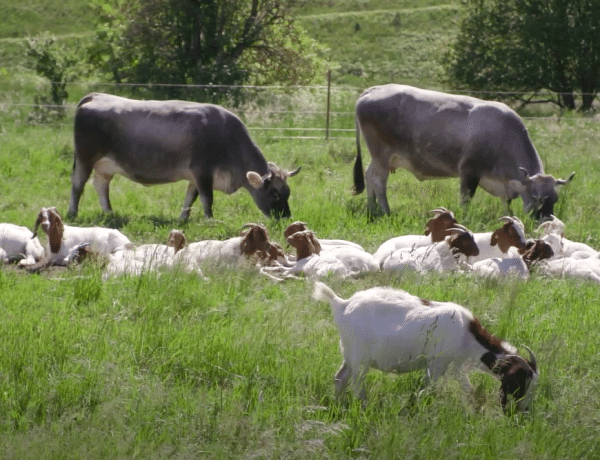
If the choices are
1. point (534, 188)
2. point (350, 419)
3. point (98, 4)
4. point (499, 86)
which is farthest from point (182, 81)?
point (350, 419)

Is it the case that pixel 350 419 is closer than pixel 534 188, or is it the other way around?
pixel 350 419

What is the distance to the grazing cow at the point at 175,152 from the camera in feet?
39.1

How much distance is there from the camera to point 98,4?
1167 inches

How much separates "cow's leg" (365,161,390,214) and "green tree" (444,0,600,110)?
56.1 feet

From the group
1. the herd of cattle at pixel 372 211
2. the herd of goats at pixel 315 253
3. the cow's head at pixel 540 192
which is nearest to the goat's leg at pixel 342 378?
the herd of cattle at pixel 372 211

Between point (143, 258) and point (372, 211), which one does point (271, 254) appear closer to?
point (143, 258)

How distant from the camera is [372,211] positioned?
1189 centimetres

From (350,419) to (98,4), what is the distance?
2676 centimetres

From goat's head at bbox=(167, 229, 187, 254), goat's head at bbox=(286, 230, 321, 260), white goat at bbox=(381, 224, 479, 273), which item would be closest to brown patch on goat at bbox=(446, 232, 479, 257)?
white goat at bbox=(381, 224, 479, 273)

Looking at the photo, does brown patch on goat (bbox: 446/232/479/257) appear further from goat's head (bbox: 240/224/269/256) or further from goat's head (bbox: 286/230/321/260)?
goat's head (bbox: 240/224/269/256)

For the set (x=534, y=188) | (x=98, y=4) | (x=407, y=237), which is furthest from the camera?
(x=98, y=4)

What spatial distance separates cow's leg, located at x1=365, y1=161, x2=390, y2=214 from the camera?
12.5 m

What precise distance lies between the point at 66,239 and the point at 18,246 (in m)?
0.47

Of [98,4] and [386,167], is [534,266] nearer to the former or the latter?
[386,167]
